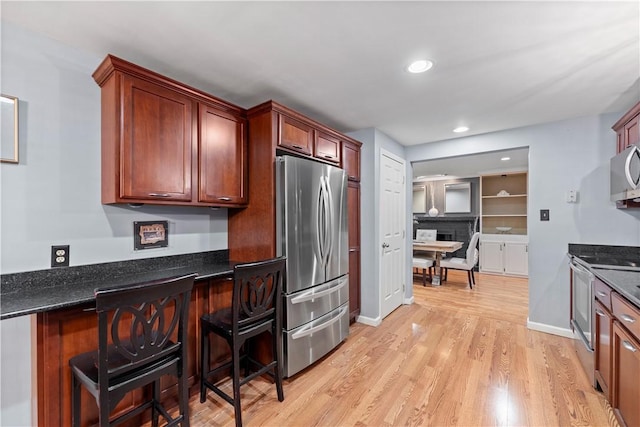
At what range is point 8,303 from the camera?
1276 mm

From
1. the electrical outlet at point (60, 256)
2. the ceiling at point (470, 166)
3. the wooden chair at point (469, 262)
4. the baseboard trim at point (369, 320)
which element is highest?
the ceiling at point (470, 166)

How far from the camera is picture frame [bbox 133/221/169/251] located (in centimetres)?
196

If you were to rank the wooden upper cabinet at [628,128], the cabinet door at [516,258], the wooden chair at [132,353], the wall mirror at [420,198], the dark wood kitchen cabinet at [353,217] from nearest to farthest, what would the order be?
1. the wooden chair at [132,353]
2. the wooden upper cabinet at [628,128]
3. the dark wood kitchen cabinet at [353,217]
4. the cabinet door at [516,258]
5. the wall mirror at [420,198]

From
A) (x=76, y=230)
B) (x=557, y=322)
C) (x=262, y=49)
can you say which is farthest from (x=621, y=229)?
(x=76, y=230)

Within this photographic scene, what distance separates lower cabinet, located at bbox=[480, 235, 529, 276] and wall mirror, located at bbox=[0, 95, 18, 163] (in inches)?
277

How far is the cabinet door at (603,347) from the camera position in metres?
1.70

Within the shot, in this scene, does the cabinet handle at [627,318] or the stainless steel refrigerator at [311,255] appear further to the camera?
the stainless steel refrigerator at [311,255]

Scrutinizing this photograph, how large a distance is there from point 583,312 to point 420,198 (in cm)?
502

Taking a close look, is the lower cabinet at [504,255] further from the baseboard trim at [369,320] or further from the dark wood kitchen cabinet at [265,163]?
the dark wood kitchen cabinet at [265,163]

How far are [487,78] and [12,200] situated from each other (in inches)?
121

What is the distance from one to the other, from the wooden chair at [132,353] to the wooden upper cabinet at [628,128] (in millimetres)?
3317

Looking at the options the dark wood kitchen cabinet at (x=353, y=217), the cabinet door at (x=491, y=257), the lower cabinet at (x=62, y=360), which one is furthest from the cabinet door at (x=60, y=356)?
the cabinet door at (x=491, y=257)

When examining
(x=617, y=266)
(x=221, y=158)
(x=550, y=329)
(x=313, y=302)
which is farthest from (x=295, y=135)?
(x=550, y=329)

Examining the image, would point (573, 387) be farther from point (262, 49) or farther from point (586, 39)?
point (262, 49)
